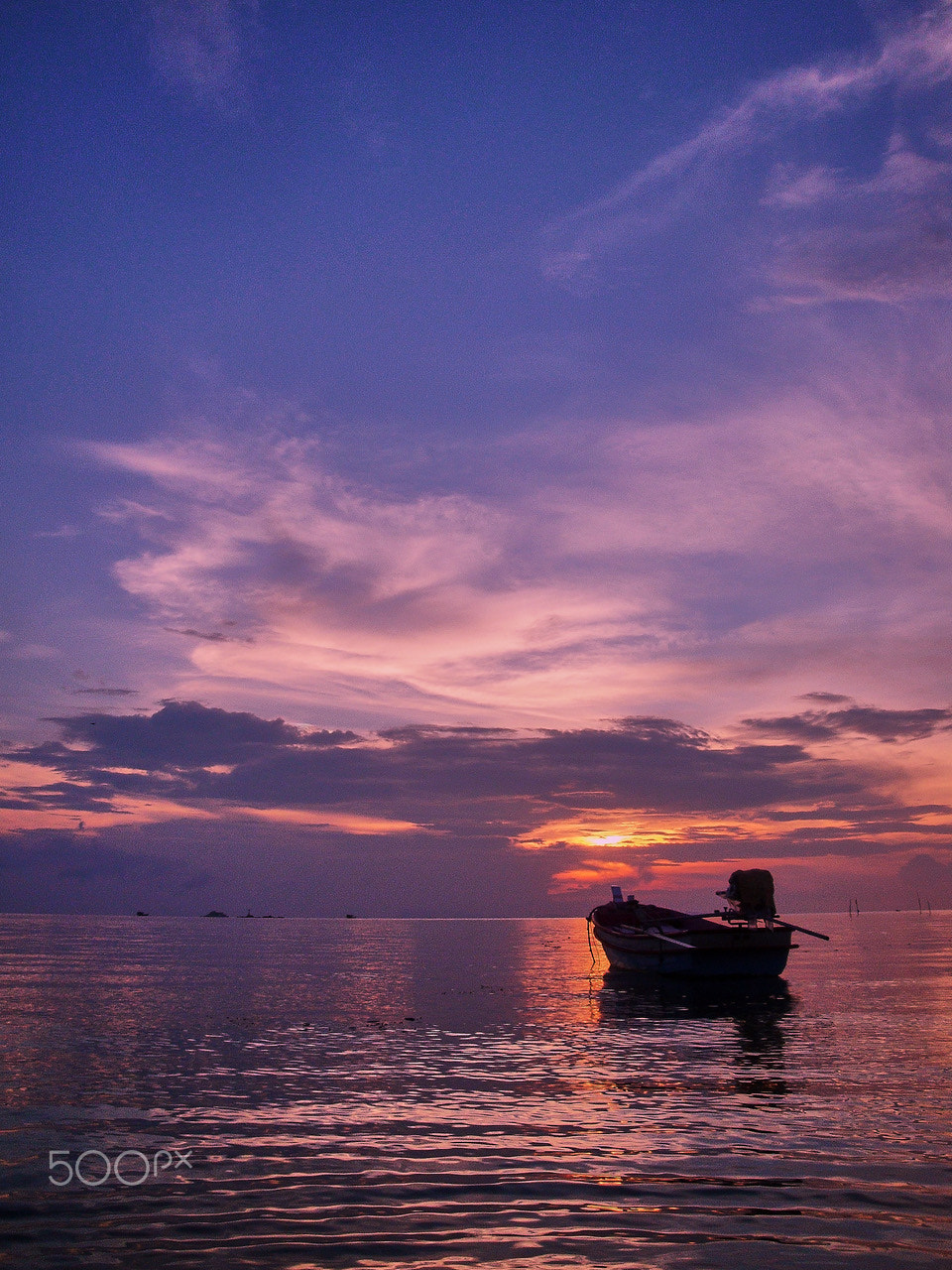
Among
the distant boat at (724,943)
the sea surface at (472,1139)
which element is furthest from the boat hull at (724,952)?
the sea surface at (472,1139)

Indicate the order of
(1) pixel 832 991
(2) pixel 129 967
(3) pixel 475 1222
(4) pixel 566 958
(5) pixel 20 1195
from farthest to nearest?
(4) pixel 566 958, (2) pixel 129 967, (1) pixel 832 991, (5) pixel 20 1195, (3) pixel 475 1222

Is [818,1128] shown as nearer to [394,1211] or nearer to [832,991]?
[394,1211]

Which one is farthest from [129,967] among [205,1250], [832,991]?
[205,1250]

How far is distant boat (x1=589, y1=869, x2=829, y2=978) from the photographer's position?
167 ft

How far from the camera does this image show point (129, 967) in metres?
67.6

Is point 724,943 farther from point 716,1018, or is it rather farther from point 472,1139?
point 472,1139

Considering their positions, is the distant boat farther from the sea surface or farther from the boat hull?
the sea surface

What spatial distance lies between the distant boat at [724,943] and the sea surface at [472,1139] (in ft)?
37.2

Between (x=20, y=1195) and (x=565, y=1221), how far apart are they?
8584mm

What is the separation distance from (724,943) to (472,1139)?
124ft

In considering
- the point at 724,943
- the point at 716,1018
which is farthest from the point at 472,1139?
the point at 724,943

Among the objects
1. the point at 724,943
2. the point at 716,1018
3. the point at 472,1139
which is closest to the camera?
the point at 472,1139

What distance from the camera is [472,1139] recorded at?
16953 mm

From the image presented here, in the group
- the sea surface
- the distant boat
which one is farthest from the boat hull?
the sea surface
